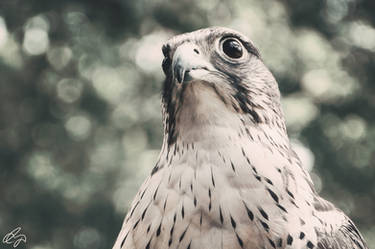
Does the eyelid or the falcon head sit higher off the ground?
the eyelid

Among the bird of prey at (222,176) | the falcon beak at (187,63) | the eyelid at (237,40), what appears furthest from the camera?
the eyelid at (237,40)

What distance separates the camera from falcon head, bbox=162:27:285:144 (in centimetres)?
212

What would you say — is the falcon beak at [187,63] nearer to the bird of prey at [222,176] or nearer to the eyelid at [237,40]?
the bird of prey at [222,176]

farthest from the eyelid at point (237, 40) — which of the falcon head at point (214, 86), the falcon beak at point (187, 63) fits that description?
the falcon beak at point (187, 63)

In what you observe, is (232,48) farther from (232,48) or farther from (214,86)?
(214,86)

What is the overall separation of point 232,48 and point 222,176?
0.78m

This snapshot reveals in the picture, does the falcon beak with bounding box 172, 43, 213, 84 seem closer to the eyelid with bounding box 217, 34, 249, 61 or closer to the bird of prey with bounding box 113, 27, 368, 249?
the bird of prey with bounding box 113, 27, 368, 249

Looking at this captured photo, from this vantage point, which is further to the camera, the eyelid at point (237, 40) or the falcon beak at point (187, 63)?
the eyelid at point (237, 40)

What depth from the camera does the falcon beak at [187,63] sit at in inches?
79.7

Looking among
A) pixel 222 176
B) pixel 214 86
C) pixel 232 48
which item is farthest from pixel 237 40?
pixel 222 176

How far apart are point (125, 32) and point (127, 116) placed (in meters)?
1.40

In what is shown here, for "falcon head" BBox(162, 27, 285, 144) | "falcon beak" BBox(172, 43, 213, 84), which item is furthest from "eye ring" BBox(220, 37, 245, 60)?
"falcon beak" BBox(172, 43, 213, 84)

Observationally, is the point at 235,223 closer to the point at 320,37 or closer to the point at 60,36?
the point at 320,37

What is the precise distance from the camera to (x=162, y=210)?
1.91 metres
